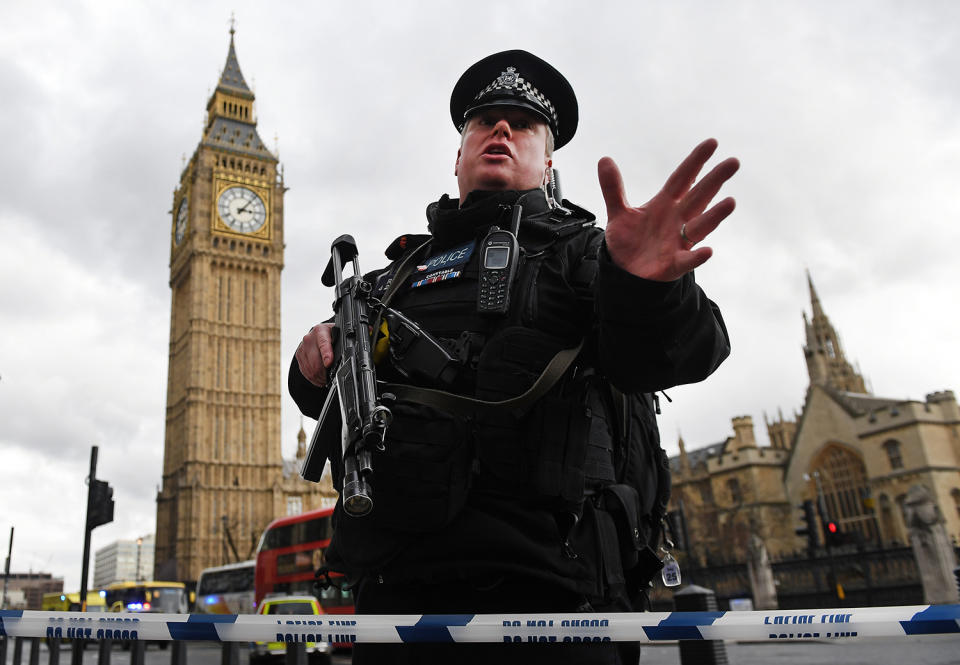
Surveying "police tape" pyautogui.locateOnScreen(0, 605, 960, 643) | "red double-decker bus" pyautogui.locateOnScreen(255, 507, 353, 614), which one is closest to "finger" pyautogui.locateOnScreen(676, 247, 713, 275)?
"police tape" pyautogui.locateOnScreen(0, 605, 960, 643)

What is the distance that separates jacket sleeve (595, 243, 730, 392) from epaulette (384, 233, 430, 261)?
3.22 feet

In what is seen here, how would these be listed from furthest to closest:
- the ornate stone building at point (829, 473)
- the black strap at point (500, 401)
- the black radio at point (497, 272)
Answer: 1. the ornate stone building at point (829, 473)
2. the black radio at point (497, 272)
3. the black strap at point (500, 401)

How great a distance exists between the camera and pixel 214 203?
61.0 meters

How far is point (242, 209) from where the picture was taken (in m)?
62.0

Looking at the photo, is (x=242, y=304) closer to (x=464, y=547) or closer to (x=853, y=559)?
(x=853, y=559)

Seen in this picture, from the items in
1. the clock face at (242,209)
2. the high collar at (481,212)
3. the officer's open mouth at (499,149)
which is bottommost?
the high collar at (481,212)

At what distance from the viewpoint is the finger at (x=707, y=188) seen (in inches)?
61.4

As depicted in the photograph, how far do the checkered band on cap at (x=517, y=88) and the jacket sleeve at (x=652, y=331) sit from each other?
0.97 m

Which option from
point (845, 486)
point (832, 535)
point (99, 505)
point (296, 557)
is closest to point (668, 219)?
point (99, 505)

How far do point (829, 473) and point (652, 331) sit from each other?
4378cm

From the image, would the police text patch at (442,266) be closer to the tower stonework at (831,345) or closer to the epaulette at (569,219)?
the epaulette at (569,219)

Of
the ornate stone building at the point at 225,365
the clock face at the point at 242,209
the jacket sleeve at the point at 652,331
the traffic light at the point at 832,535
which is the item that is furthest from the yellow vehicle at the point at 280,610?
the clock face at the point at 242,209

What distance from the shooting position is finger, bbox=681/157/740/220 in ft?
5.11

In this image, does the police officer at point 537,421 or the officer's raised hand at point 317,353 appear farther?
the officer's raised hand at point 317,353
